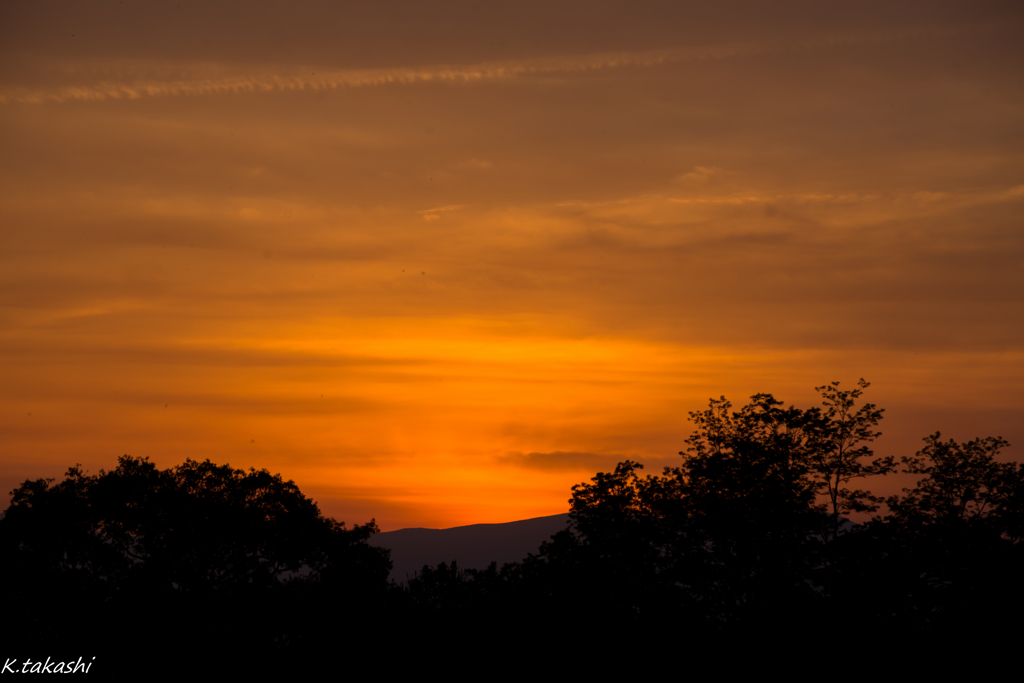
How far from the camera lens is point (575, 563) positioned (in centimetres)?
5159

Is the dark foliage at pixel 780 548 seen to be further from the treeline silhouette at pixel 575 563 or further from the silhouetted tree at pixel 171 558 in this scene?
the silhouetted tree at pixel 171 558

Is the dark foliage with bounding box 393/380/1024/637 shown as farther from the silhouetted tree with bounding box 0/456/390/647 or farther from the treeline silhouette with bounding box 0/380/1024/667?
the silhouetted tree with bounding box 0/456/390/647

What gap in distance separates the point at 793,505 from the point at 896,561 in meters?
5.30

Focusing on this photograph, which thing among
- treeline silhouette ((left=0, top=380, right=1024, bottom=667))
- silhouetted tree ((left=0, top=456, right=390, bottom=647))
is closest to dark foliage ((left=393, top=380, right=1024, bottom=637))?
treeline silhouette ((left=0, top=380, right=1024, bottom=667))

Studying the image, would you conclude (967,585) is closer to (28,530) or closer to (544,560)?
(544,560)

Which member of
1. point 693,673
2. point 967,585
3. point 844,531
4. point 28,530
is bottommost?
point 693,673

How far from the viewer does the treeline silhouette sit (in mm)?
42594

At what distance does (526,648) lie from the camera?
51.1 metres

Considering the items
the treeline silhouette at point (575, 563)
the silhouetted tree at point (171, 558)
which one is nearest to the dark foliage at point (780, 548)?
the treeline silhouette at point (575, 563)

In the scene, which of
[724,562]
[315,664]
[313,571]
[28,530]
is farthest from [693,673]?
[28,530]

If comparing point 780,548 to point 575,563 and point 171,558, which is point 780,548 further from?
point 171,558

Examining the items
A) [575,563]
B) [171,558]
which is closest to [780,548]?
[575,563]

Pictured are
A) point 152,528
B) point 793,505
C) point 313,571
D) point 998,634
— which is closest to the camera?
point 998,634

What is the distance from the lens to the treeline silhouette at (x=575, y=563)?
42.6 m
